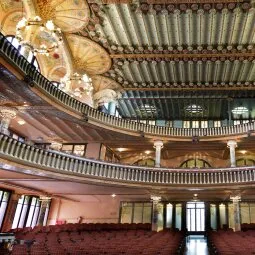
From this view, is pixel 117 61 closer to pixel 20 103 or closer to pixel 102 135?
pixel 102 135

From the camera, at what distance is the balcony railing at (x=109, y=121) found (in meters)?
12.7

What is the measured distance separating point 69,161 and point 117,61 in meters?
7.70

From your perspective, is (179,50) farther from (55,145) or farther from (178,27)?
(55,145)

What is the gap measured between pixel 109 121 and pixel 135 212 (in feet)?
23.8

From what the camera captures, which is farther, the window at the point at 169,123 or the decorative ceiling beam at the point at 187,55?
the window at the point at 169,123

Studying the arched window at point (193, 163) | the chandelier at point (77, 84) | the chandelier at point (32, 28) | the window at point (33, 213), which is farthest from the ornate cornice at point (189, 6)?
the window at point (33, 213)

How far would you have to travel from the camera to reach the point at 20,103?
13641 millimetres

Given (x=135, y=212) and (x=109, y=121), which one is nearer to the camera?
Answer: (x=109, y=121)

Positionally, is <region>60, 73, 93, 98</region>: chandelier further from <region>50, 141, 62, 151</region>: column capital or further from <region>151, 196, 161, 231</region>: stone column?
<region>151, 196, 161, 231</region>: stone column

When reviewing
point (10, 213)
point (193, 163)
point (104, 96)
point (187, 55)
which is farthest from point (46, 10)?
point (193, 163)

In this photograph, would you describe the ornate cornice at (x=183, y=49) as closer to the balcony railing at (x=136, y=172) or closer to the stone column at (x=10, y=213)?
the balcony railing at (x=136, y=172)

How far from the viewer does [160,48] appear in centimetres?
1684

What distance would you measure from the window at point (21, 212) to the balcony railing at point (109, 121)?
8175 millimetres

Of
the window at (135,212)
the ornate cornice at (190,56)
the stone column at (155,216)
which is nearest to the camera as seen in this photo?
the stone column at (155,216)
